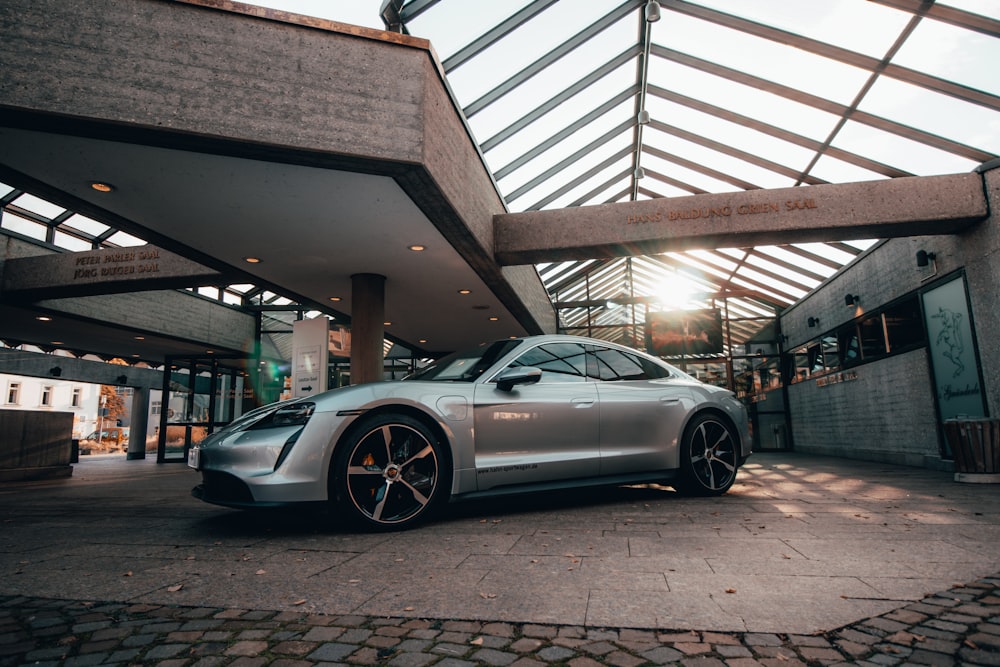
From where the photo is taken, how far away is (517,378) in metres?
4.21

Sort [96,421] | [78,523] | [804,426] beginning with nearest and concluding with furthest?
1. [78,523]
2. [804,426]
3. [96,421]

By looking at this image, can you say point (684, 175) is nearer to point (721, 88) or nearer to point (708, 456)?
point (721, 88)

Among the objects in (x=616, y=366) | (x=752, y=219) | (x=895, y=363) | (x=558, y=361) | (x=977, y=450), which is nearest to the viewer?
(x=558, y=361)

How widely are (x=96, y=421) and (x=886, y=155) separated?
2112 inches

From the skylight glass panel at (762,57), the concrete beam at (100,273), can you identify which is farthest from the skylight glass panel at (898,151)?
the concrete beam at (100,273)

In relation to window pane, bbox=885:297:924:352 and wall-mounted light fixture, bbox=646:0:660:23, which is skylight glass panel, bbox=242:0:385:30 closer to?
wall-mounted light fixture, bbox=646:0:660:23

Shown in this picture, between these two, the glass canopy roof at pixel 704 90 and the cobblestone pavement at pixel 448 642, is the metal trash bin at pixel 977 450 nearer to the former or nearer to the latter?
the glass canopy roof at pixel 704 90

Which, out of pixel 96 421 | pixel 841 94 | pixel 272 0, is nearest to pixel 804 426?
pixel 841 94

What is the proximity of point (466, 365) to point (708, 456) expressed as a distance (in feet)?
7.95

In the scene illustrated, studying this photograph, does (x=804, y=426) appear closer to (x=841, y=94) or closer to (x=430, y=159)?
(x=841, y=94)

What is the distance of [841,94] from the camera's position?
26.2 feet

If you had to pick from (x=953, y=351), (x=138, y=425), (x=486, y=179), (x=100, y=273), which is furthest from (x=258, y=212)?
(x=138, y=425)

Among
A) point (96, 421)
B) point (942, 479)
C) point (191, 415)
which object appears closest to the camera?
point (942, 479)

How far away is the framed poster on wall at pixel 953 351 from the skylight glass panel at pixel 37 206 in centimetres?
1499
